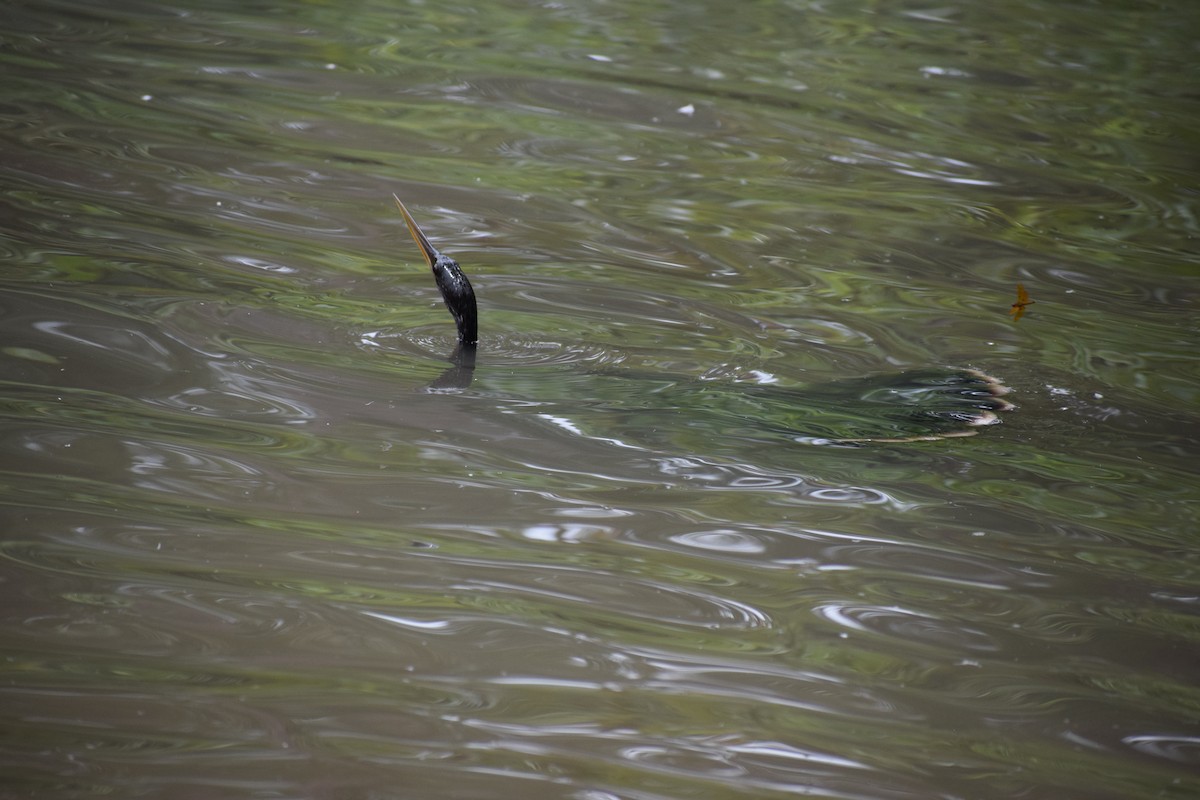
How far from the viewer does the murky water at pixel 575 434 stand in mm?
1559

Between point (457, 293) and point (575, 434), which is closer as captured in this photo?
point (575, 434)

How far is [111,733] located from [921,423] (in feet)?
5.21

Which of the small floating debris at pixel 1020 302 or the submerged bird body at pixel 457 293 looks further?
the small floating debris at pixel 1020 302

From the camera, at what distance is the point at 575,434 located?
7.42 feet

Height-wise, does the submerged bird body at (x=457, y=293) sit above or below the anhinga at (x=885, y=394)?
above

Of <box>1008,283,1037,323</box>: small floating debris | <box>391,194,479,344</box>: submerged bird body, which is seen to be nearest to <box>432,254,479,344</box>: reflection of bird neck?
<box>391,194,479,344</box>: submerged bird body

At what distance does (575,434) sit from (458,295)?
0.45 m

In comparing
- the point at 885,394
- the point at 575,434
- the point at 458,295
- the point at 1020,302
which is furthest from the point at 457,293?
the point at 1020,302

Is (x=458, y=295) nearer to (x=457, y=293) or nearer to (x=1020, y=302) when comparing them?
(x=457, y=293)

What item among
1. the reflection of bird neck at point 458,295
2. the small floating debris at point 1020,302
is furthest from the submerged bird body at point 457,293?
the small floating debris at point 1020,302

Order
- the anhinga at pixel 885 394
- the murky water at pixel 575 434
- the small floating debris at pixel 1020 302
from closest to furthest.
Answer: the murky water at pixel 575 434
the anhinga at pixel 885 394
the small floating debris at pixel 1020 302

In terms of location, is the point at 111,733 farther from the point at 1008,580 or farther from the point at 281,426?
the point at 1008,580

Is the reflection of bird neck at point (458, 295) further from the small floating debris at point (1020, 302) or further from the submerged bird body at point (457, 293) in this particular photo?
the small floating debris at point (1020, 302)

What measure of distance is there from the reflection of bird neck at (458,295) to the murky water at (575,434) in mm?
81
